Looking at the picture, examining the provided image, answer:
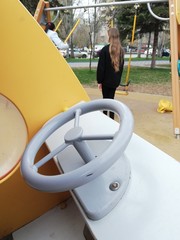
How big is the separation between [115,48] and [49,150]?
255 cm

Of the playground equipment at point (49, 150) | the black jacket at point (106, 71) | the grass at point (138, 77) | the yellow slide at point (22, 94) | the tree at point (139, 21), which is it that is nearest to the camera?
the playground equipment at point (49, 150)

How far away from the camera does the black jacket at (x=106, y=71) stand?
11.0 feet

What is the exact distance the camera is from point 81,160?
91 cm

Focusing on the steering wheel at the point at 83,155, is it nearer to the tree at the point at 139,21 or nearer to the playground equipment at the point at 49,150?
the playground equipment at the point at 49,150

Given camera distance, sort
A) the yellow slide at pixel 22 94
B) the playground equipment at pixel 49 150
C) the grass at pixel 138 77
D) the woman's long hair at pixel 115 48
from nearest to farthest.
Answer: the playground equipment at pixel 49 150 < the yellow slide at pixel 22 94 < the woman's long hair at pixel 115 48 < the grass at pixel 138 77

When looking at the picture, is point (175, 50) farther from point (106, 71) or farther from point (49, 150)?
point (49, 150)

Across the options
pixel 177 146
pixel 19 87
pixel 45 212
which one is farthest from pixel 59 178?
pixel 177 146

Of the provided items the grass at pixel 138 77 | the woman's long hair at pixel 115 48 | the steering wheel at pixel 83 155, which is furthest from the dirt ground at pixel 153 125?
the grass at pixel 138 77

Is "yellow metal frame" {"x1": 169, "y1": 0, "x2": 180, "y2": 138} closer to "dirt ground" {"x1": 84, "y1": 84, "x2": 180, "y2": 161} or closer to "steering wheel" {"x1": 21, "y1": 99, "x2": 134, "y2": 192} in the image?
"dirt ground" {"x1": 84, "y1": 84, "x2": 180, "y2": 161}

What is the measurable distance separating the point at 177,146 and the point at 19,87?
2.33 meters

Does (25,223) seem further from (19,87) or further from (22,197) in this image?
(19,87)

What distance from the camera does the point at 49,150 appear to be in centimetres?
102

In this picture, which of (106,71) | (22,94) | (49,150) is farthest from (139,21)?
(49,150)

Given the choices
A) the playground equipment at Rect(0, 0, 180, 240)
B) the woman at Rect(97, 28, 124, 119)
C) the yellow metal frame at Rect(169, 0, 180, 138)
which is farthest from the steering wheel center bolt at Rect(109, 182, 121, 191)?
the woman at Rect(97, 28, 124, 119)
